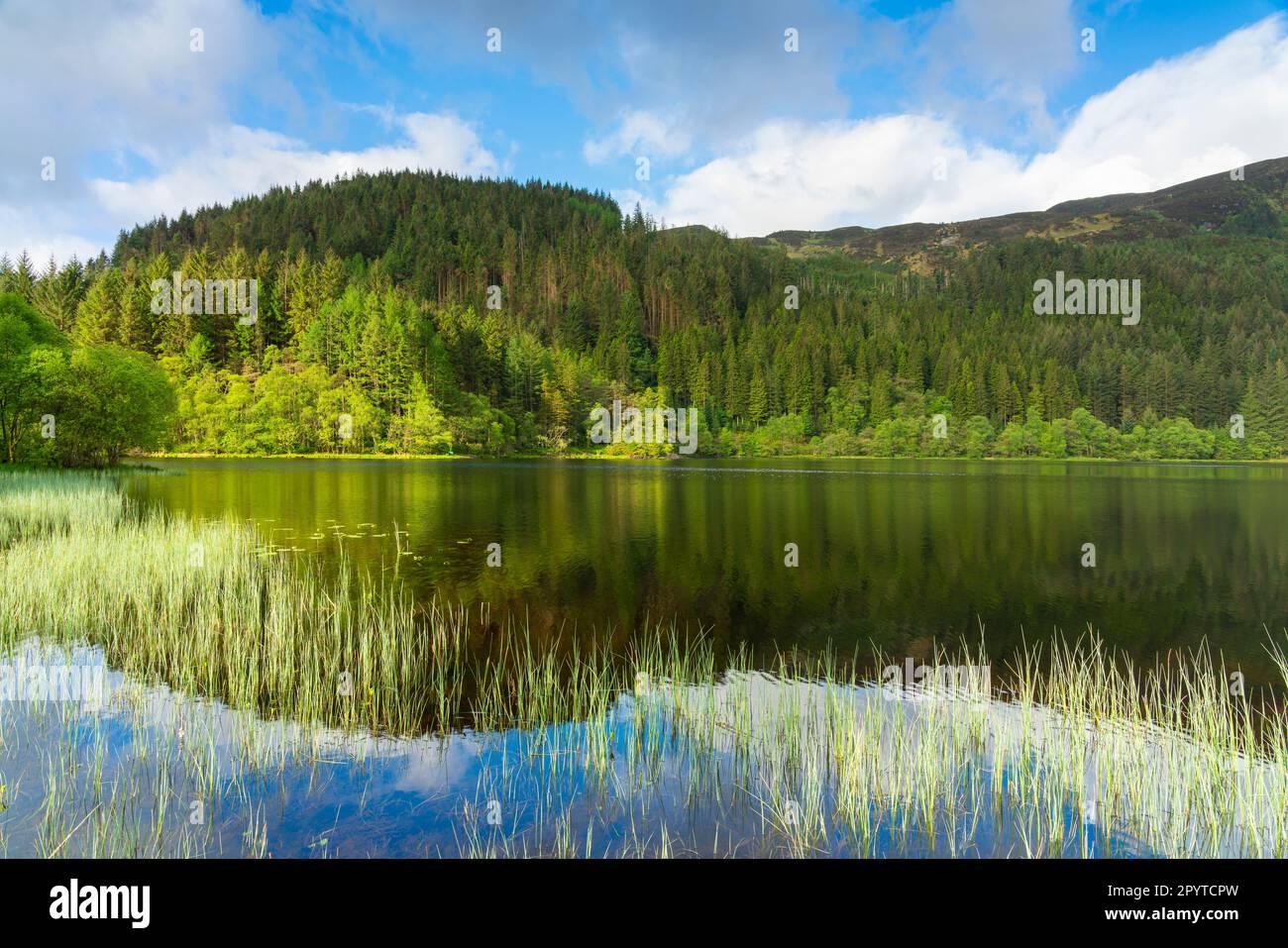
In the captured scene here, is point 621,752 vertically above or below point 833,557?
below

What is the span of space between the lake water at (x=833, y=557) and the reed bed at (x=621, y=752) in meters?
2.56

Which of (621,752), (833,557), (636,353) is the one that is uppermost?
(636,353)

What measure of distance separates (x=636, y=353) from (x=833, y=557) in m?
134

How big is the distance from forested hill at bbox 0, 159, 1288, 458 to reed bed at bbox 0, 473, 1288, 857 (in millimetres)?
93183

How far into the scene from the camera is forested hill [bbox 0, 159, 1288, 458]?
10406cm

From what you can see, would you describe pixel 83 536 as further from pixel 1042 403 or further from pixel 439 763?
pixel 1042 403

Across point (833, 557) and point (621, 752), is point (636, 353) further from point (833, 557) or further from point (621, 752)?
point (621, 752)

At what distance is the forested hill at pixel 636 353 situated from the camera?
10406cm

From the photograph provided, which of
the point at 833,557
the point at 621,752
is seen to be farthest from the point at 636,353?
the point at 621,752

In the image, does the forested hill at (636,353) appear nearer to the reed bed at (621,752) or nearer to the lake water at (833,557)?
the lake water at (833,557)

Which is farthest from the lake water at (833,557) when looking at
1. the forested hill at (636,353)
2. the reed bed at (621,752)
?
the forested hill at (636,353)

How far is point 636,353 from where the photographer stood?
154 meters

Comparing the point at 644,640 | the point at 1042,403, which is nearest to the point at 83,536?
the point at 644,640
